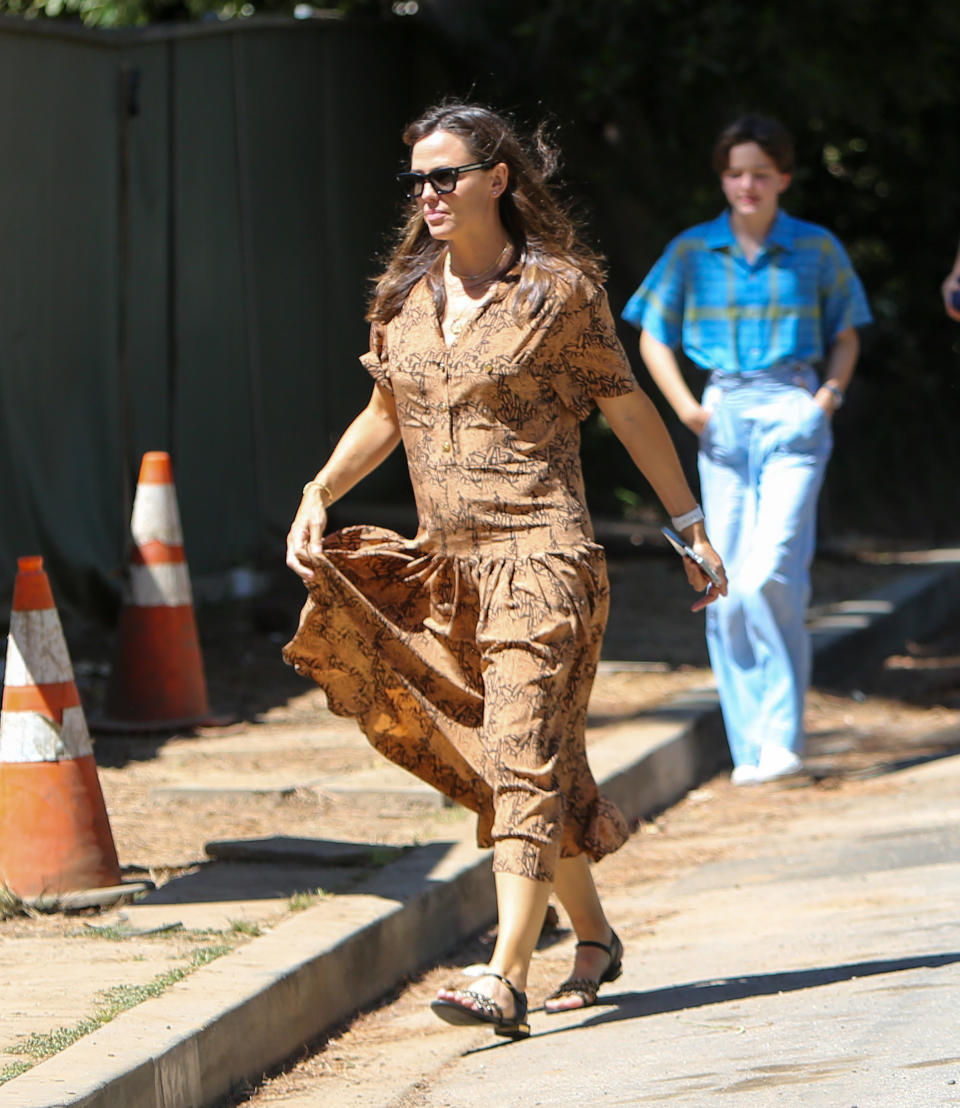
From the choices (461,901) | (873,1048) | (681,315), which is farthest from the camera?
(681,315)

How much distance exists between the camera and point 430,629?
166 inches

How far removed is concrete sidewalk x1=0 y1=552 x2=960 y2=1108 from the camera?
3.46 m

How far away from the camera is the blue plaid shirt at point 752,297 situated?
6664mm

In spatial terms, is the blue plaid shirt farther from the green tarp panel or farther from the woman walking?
the green tarp panel

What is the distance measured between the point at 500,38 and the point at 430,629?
784cm

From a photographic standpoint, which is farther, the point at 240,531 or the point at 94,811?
the point at 240,531

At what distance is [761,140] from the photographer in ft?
21.8

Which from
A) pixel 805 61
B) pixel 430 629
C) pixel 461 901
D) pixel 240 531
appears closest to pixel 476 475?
pixel 430 629

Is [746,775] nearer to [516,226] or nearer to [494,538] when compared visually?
[494,538]

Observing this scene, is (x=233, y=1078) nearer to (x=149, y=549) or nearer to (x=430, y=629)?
(x=430, y=629)

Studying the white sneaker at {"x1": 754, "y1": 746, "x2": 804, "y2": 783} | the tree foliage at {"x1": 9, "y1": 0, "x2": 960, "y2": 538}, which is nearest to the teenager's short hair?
the white sneaker at {"x1": 754, "y1": 746, "x2": 804, "y2": 783}

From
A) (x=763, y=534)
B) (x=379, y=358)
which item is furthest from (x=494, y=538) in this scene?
(x=763, y=534)

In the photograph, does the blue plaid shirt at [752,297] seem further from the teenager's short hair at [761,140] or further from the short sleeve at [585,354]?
the short sleeve at [585,354]

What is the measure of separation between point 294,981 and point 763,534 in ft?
9.74
